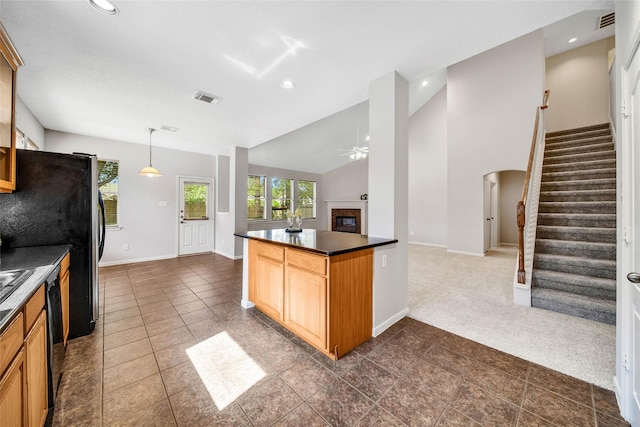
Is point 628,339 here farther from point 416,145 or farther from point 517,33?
point 416,145

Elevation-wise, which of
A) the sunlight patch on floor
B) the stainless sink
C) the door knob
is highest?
the door knob

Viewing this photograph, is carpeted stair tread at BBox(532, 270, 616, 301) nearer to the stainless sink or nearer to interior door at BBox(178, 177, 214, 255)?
the stainless sink

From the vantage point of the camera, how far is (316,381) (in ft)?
5.73

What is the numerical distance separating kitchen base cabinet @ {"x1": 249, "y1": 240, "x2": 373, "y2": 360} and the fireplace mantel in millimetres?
5996

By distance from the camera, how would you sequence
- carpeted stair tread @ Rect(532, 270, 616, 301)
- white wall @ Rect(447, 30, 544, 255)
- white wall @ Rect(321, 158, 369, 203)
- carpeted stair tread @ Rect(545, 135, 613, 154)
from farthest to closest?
white wall @ Rect(321, 158, 369, 203) < white wall @ Rect(447, 30, 544, 255) < carpeted stair tread @ Rect(545, 135, 613, 154) < carpeted stair tread @ Rect(532, 270, 616, 301)

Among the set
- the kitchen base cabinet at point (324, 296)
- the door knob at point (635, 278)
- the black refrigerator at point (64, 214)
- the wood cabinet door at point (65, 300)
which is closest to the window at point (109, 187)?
the black refrigerator at point (64, 214)

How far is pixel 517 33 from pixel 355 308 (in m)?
2.69

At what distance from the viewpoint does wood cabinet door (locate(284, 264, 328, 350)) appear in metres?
1.98

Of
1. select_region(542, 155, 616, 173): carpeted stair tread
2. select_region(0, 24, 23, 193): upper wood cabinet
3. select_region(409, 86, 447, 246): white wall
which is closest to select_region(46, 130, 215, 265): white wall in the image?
select_region(0, 24, 23, 193): upper wood cabinet

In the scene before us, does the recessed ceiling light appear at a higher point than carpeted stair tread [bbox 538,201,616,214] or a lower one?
higher

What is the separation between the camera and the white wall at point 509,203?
23.0ft

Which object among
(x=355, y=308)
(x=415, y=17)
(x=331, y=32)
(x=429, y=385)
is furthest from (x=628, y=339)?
(x=331, y=32)

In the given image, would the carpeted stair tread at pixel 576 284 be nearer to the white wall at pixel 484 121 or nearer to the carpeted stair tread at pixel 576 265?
the carpeted stair tread at pixel 576 265

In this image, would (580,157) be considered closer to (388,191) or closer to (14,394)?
(388,191)
